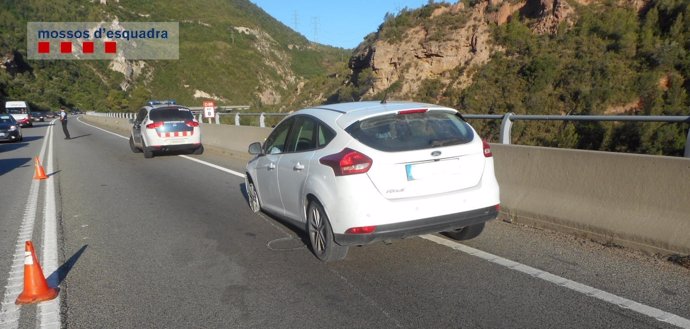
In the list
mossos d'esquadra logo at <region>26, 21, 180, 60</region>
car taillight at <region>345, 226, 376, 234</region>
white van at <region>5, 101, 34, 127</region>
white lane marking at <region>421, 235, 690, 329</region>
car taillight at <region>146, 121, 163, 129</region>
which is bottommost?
white lane marking at <region>421, 235, 690, 329</region>

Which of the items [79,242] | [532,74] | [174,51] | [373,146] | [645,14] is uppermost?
[174,51]

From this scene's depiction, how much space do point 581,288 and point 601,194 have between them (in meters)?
1.53

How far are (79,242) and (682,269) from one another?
6.35 meters

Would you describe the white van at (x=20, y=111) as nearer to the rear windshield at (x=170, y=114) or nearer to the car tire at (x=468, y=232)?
the rear windshield at (x=170, y=114)

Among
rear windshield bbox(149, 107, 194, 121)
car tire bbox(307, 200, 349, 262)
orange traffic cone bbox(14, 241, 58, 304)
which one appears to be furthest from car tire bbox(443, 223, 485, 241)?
rear windshield bbox(149, 107, 194, 121)

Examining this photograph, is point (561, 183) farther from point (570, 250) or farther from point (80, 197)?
point (80, 197)

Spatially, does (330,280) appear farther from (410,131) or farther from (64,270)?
(64,270)

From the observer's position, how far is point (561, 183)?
5695mm

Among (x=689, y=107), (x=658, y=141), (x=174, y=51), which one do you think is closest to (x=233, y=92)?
(x=174, y=51)

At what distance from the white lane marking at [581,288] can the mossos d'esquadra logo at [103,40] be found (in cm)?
13793

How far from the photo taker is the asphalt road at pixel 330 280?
3.74 metres

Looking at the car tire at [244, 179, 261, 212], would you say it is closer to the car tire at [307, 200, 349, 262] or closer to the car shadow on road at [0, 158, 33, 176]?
the car tire at [307, 200, 349, 262]

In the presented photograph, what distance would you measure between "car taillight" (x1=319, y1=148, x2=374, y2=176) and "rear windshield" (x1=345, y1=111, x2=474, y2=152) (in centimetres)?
16

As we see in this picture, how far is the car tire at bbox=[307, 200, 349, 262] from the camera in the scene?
15.9 feet
